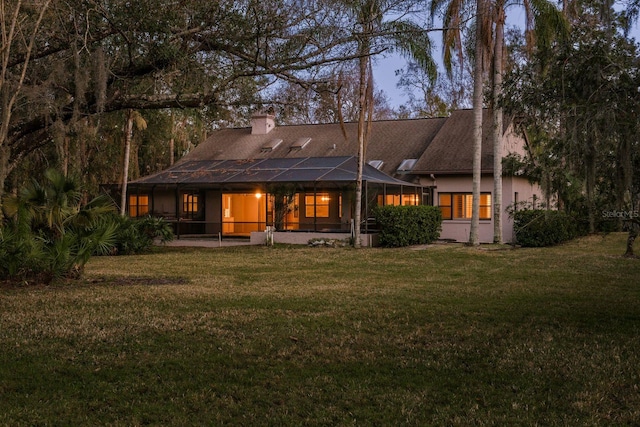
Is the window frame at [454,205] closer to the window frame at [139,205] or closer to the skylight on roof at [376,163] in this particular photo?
the skylight on roof at [376,163]

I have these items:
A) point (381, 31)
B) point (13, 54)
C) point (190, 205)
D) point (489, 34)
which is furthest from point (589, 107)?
point (190, 205)

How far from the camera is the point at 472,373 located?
19.0 feet

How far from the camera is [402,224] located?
20.9m

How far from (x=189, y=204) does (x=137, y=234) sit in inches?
337

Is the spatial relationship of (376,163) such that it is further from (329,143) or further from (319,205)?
(319,205)

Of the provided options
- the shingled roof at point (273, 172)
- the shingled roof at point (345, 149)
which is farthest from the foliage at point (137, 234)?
the shingled roof at point (345, 149)

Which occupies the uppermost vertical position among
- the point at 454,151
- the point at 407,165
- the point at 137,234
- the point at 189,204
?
the point at 454,151

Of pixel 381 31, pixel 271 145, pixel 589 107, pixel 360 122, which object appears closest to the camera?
pixel 589 107

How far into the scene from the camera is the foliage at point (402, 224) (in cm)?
2083

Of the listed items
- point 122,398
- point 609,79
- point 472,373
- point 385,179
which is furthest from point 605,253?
point 122,398

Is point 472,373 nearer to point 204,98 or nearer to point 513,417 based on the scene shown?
point 513,417

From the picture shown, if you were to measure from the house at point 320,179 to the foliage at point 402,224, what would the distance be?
27.1 inches

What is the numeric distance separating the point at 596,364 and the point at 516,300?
3913mm

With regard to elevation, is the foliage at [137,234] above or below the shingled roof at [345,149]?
below
